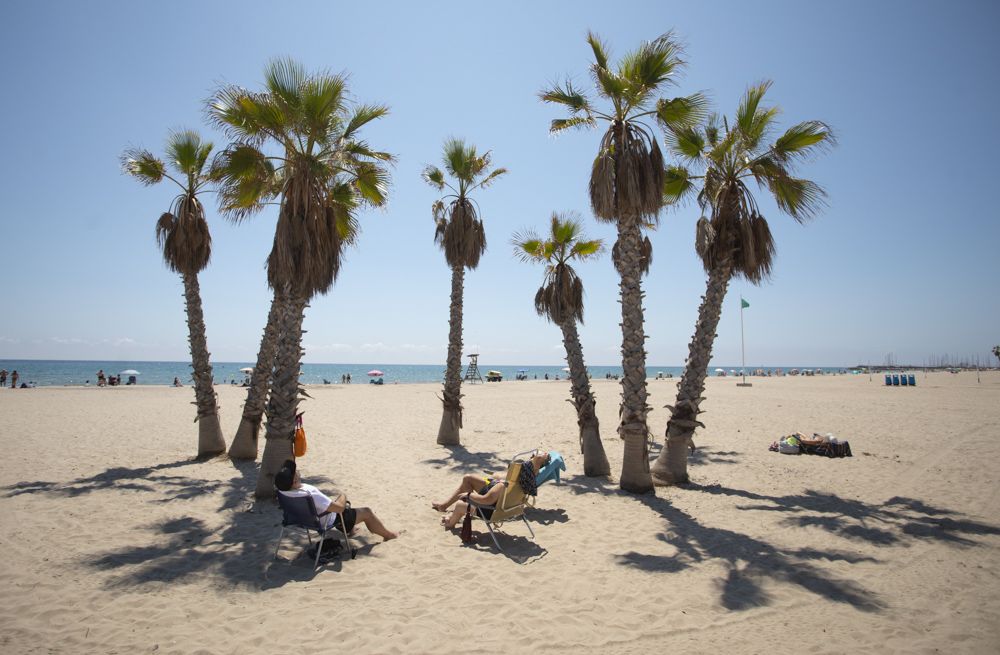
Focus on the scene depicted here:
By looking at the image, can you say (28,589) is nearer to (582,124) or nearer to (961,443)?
(582,124)

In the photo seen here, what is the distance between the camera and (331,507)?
5785 millimetres

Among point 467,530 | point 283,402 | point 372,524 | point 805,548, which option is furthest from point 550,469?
point 283,402

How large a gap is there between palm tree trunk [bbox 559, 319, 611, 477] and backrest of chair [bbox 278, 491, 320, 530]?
6.15m

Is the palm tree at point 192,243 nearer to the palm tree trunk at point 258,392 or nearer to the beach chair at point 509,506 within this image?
the palm tree trunk at point 258,392

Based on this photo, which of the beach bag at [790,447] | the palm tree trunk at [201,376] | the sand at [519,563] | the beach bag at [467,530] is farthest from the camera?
the beach bag at [790,447]

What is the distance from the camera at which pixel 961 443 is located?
13102 mm

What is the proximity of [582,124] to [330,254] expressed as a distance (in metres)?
5.38

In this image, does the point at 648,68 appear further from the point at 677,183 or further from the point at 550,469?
the point at 550,469

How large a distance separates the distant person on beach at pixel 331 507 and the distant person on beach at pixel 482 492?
0.89 metres

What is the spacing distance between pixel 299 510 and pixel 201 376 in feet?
24.9

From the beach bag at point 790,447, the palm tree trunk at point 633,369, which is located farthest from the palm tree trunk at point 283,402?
the beach bag at point 790,447

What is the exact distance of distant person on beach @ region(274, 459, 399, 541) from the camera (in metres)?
5.73

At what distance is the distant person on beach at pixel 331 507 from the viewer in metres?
5.73

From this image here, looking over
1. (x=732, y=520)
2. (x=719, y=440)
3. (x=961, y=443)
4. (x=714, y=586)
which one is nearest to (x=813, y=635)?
(x=714, y=586)
